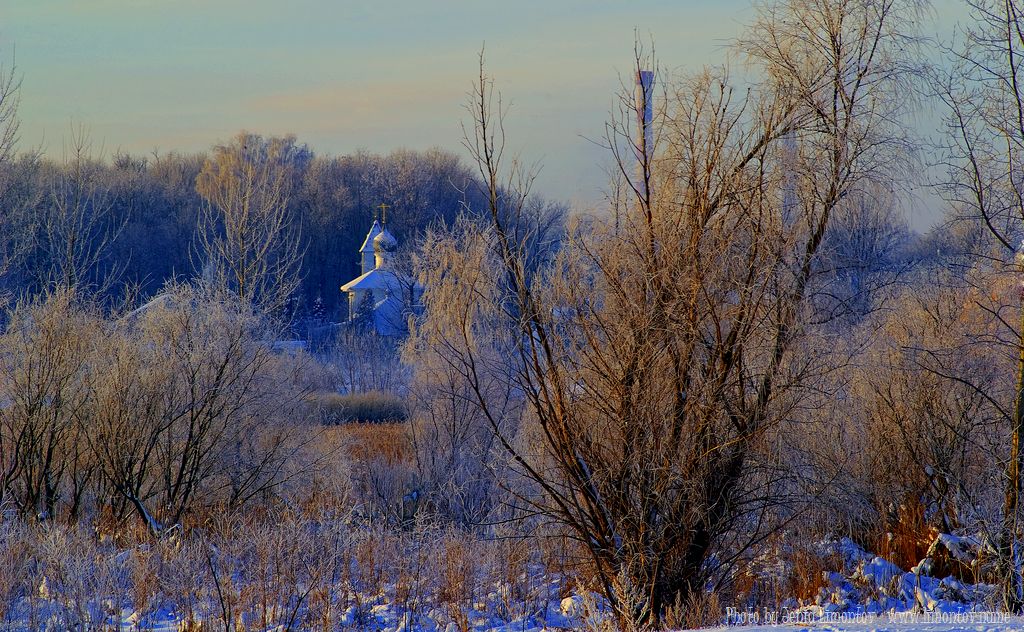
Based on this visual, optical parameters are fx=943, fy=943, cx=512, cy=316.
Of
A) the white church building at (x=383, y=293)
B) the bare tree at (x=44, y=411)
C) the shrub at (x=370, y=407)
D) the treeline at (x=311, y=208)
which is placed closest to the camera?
the bare tree at (x=44, y=411)

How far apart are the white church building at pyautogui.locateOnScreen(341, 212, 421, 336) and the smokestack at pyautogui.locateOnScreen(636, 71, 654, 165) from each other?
31795mm

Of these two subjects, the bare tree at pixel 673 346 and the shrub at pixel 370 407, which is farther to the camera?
the shrub at pixel 370 407

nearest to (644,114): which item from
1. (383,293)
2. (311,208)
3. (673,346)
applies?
(673,346)

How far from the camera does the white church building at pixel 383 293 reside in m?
41.5

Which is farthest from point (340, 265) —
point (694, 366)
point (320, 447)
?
point (694, 366)

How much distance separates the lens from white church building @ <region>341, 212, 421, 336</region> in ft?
136

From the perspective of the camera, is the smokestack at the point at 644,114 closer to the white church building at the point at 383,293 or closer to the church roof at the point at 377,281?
the white church building at the point at 383,293

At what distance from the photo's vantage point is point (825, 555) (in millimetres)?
11477

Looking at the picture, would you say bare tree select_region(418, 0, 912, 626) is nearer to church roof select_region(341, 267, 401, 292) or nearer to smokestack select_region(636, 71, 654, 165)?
smokestack select_region(636, 71, 654, 165)

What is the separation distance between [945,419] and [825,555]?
9.42 feet

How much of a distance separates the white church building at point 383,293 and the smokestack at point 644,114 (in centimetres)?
3180

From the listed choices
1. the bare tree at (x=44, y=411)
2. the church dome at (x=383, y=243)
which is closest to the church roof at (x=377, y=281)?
the church dome at (x=383, y=243)

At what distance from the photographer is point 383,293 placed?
46062mm

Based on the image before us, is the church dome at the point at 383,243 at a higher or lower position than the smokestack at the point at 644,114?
higher
